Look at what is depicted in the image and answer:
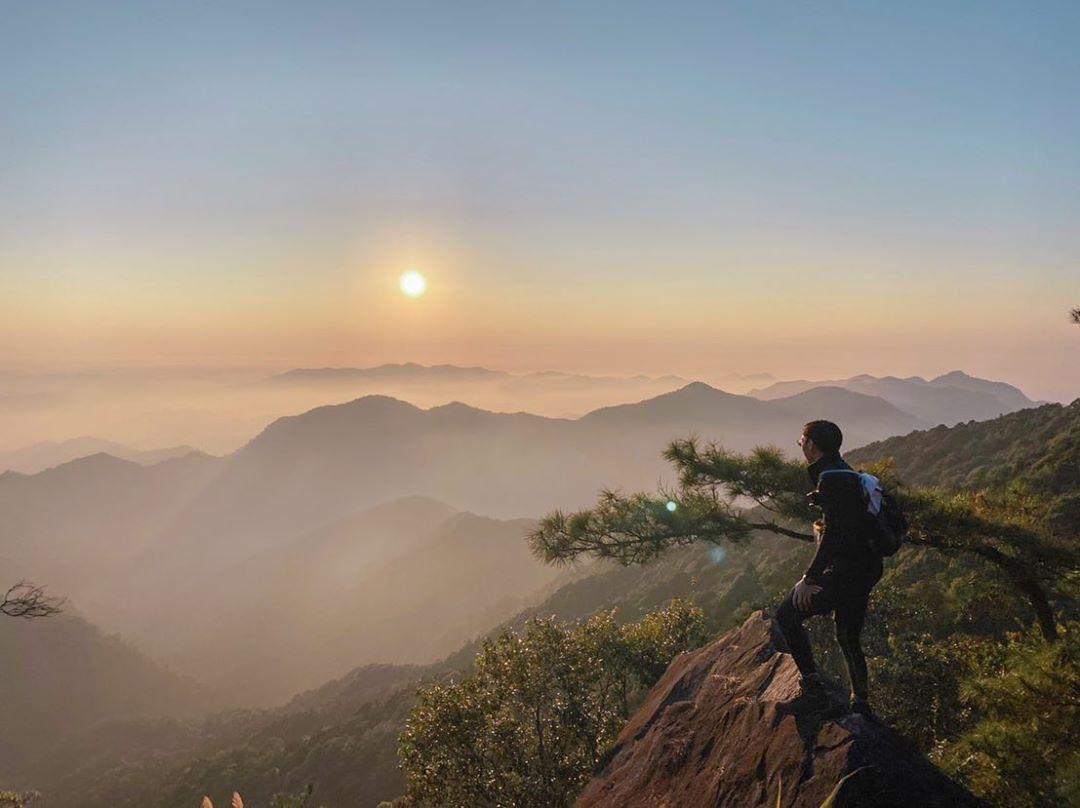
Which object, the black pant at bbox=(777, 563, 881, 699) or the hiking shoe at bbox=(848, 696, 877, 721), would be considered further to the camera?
the hiking shoe at bbox=(848, 696, 877, 721)

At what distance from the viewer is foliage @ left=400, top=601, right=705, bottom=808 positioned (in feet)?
42.0

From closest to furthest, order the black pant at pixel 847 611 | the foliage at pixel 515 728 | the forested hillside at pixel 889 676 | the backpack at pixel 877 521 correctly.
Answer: the backpack at pixel 877 521 < the black pant at pixel 847 611 < the forested hillside at pixel 889 676 < the foliage at pixel 515 728

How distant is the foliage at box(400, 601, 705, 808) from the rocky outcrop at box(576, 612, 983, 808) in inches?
166

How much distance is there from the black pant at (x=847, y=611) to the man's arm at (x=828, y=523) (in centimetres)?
16

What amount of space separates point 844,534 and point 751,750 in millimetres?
2977

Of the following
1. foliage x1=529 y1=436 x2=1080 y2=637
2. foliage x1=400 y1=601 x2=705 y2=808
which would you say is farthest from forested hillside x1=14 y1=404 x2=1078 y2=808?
foliage x1=400 y1=601 x2=705 y2=808

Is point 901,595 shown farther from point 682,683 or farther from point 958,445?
point 958,445

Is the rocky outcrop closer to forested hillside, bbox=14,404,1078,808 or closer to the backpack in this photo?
forested hillside, bbox=14,404,1078,808

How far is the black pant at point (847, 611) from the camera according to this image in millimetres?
6344

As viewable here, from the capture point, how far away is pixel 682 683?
9766mm

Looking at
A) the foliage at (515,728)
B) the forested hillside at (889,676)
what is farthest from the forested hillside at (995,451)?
the foliage at (515,728)

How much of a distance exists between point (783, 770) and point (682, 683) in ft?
11.2

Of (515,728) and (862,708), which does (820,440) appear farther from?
(515,728)

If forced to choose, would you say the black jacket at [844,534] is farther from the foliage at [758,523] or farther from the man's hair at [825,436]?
the foliage at [758,523]
